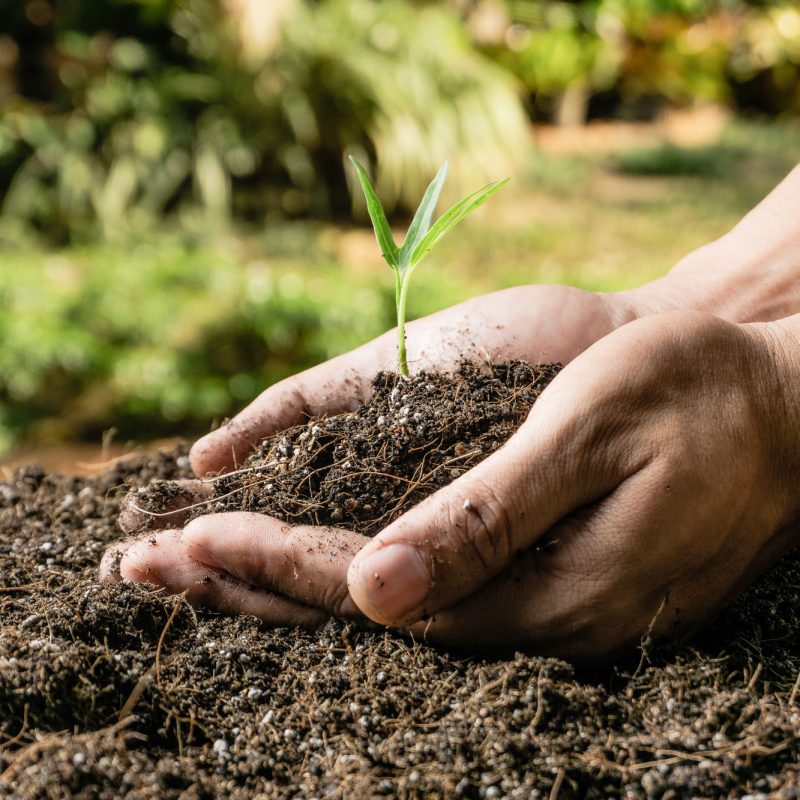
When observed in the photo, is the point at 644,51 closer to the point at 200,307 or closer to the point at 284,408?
the point at 200,307

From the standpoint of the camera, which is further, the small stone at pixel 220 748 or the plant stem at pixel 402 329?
the plant stem at pixel 402 329

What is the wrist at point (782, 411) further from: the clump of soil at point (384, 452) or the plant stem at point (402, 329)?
the plant stem at point (402, 329)

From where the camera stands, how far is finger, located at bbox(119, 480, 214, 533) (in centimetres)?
147

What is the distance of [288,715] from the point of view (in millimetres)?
1136

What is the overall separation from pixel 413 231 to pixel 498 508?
1.80ft

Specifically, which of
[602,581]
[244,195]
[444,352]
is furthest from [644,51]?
[602,581]

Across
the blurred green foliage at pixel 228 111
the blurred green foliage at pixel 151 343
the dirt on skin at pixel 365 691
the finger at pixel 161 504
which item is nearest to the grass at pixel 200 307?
the blurred green foliage at pixel 151 343

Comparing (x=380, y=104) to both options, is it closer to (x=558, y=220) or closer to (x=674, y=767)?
(x=558, y=220)

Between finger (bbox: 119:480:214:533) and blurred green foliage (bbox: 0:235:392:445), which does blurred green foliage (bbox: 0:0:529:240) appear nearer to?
blurred green foliage (bbox: 0:235:392:445)

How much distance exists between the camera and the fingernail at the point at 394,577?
1130 millimetres

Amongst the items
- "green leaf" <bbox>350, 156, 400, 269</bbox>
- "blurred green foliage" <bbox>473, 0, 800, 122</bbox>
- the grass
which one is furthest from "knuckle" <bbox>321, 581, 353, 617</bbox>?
"blurred green foliage" <bbox>473, 0, 800, 122</bbox>

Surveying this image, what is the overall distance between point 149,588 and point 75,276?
4.49 meters

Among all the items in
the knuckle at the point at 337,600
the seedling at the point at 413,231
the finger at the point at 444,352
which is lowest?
the knuckle at the point at 337,600

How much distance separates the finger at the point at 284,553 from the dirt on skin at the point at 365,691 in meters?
0.05
